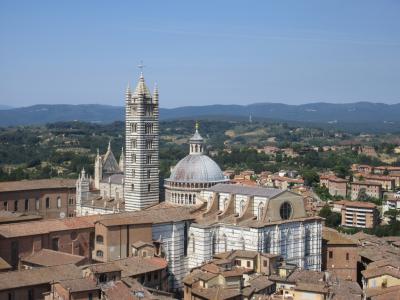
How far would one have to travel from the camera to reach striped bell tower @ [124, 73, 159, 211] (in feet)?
161

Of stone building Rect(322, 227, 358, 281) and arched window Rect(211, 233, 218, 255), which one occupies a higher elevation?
arched window Rect(211, 233, 218, 255)

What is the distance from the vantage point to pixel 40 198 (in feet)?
192

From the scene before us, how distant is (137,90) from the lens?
49969mm

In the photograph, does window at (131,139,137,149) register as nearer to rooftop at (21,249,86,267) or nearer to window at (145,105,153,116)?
window at (145,105,153,116)

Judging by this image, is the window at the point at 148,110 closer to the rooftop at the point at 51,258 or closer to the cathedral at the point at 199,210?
the cathedral at the point at 199,210

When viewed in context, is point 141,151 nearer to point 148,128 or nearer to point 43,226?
point 148,128

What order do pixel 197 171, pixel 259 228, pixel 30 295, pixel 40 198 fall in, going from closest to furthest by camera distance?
1. pixel 30 295
2. pixel 259 228
3. pixel 197 171
4. pixel 40 198

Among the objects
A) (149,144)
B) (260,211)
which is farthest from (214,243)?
(149,144)

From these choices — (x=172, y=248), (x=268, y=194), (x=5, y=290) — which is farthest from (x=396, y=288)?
(x=5, y=290)

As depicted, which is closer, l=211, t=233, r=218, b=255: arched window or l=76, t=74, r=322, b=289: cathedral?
l=76, t=74, r=322, b=289: cathedral

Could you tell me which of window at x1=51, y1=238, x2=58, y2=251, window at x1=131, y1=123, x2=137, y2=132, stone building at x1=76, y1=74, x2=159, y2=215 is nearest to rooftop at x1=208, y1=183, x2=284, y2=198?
stone building at x1=76, y1=74, x2=159, y2=215

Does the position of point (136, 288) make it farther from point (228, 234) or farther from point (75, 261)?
point (228, 234)

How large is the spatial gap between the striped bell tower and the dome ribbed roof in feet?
7.15

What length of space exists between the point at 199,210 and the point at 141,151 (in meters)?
6.85
